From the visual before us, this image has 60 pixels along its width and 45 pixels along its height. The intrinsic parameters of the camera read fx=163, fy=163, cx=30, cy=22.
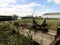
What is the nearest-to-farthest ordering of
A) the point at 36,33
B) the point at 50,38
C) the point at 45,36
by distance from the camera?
1. the point at 50,38
2. the point at 45,36
3. the point at 36,33

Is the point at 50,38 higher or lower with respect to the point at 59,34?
lower

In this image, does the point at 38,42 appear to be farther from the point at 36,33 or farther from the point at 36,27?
the point at 36,27

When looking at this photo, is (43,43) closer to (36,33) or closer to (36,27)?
(36,33)

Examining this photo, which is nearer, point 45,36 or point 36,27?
point 45,36

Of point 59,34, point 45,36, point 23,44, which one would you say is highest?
point 59,34

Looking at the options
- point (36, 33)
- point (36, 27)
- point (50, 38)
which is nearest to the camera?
point (50, 38)

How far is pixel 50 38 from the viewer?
7133 mm

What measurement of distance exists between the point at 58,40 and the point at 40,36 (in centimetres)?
333

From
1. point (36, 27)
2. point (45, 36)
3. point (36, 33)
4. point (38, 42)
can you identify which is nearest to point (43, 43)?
point (45, 36)

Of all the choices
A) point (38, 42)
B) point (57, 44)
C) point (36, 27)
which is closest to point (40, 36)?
point (38, 42)

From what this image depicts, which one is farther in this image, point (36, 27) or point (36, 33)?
point (36, 27)

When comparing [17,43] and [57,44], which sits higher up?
[57,44]

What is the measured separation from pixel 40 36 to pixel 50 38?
156 cm

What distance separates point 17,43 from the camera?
8086 mm
